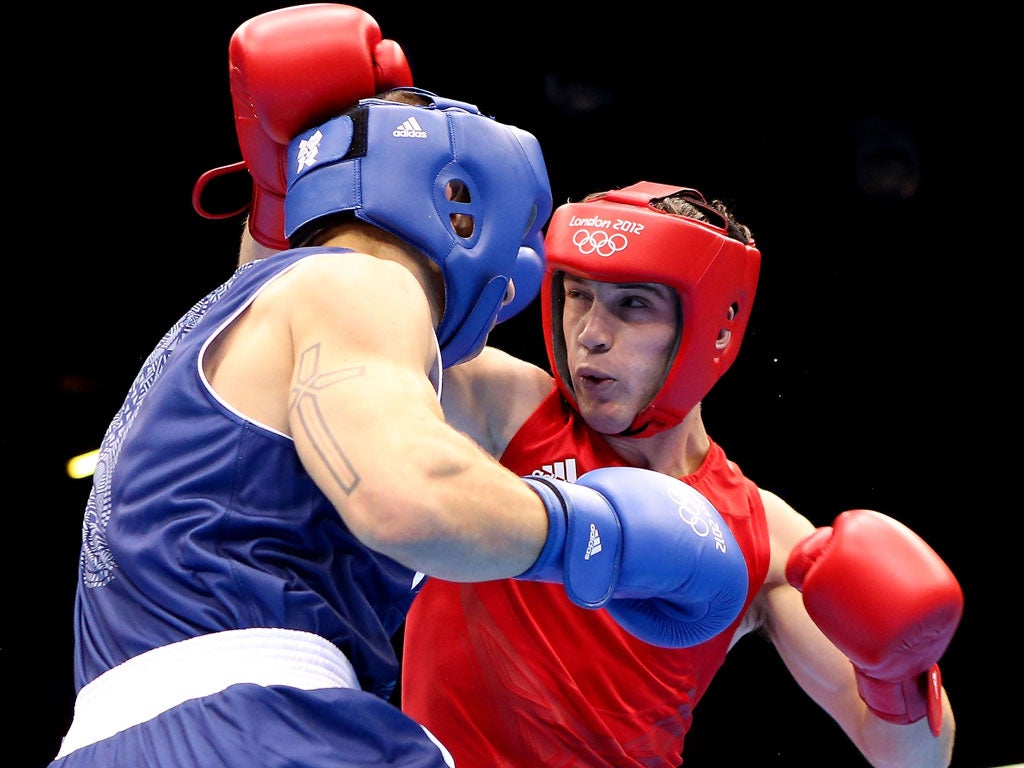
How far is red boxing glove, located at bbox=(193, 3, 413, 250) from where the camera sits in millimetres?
1916

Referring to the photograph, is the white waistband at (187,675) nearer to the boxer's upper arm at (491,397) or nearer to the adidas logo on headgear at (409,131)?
the adidas logo on headgear at (409,131)

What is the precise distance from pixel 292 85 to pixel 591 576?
95 cm

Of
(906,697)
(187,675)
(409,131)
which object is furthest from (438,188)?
(906,697)

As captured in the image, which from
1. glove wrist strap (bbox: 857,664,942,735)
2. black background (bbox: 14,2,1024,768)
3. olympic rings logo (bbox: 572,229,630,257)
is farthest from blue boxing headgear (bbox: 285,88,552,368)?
black background (bbox: 14,2,1024,768)

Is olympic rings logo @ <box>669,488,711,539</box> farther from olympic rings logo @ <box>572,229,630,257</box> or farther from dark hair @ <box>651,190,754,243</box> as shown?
dark hair @ <box>651,190,754,243</box>

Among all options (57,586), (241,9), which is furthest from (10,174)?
(57,586)

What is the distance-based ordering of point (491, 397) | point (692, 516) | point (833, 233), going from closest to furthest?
point (692, 516), point (491, 397), point (833, 233)

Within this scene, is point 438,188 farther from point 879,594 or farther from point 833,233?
point 833,233

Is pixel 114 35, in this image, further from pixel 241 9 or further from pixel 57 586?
pixel 57 586

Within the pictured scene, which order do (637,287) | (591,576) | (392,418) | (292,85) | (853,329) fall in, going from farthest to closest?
(853,329) → (637,287) → (292,85) → (591,576) → (392,418)

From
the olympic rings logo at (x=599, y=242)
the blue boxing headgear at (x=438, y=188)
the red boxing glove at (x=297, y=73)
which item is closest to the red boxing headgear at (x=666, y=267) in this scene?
the olympic rings logo at (x=599, y=242)

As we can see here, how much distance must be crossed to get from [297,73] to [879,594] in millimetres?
1333

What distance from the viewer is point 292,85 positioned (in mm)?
1903

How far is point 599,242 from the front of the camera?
97.7 inches
